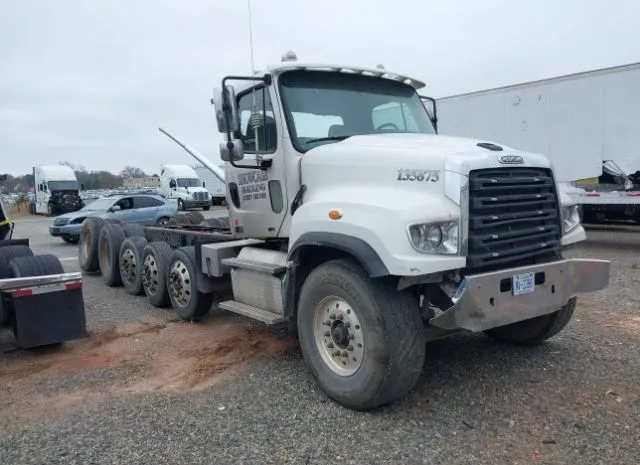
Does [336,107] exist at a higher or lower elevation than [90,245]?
higher

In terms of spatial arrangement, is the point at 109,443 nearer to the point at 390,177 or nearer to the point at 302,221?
the point at 302,221

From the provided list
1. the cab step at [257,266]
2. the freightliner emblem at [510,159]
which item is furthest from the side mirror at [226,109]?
the freightliner emblem at [510,159]

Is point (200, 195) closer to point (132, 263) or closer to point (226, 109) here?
point (132, 263)

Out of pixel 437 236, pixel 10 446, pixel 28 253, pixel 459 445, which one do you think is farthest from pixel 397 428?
pixel 28 253

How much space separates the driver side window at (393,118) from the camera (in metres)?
5.32

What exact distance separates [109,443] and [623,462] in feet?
10.5

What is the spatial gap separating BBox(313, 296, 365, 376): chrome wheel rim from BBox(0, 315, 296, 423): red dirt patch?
1.09m

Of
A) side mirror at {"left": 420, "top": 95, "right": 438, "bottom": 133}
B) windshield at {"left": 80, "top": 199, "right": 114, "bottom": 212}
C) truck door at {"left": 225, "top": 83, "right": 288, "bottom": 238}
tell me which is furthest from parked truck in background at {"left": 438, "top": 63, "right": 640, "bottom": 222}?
windshield at {"left": 80, "top": 199, "right": 114, "bottom": 212}

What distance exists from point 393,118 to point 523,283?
223 centimetres


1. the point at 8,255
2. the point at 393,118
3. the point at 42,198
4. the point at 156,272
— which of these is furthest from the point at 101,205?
the point at 42,198

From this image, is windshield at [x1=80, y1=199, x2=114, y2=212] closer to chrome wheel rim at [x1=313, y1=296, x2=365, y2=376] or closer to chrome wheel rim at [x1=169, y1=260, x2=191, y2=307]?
chrome wheel rim at [x1=169, y1=260, x2=191, y2=307]

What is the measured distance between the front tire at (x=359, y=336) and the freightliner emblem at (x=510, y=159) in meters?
1.21

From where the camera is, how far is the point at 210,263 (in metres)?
6.00

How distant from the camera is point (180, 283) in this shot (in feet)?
21.9
